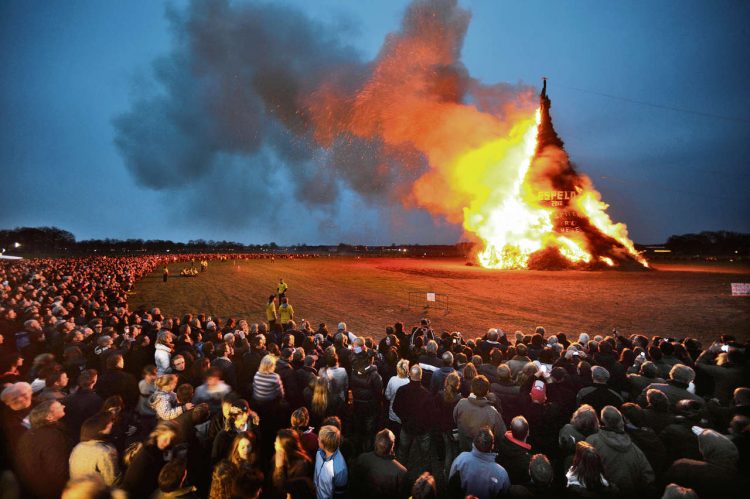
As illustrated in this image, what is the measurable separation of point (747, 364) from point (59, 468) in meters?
9.83

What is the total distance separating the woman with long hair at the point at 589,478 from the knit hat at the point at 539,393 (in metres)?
2.21

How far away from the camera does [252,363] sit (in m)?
7.05

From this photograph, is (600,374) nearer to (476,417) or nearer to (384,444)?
(476,417)

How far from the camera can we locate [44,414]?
154 inches

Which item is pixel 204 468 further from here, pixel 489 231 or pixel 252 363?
pixel 489 231

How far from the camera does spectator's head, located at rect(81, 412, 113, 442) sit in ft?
12.4

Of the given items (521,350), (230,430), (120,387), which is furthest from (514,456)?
(120,387)

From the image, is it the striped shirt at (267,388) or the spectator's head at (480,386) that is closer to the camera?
the spectator's head at (480,386)

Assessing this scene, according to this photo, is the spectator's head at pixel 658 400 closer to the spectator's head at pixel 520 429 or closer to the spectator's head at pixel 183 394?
the spectator's head at pixel 520 429

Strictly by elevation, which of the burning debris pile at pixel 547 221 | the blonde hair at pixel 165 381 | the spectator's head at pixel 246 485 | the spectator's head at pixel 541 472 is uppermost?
the burning debris pile at pixel 547 221

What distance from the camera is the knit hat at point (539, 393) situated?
5805 mm

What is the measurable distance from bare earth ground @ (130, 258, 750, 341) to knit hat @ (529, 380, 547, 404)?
10253 mm

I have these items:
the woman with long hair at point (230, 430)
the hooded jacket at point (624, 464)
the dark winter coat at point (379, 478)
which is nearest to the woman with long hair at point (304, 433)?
the woman with long hair at point (230, 430)

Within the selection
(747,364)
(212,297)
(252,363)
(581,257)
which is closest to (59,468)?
(252,363)
